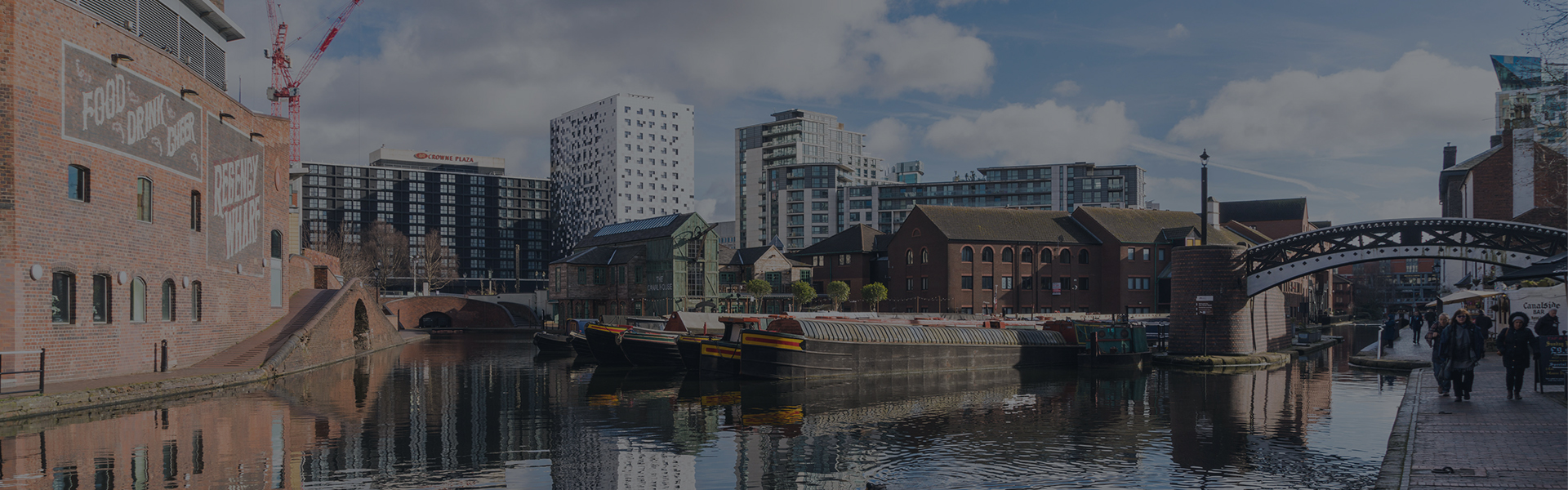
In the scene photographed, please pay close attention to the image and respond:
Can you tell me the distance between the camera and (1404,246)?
3497 centimetres

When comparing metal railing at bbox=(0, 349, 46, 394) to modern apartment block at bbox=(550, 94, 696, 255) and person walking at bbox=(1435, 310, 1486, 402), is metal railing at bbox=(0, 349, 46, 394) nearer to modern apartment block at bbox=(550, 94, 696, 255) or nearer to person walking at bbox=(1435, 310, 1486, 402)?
person walking at bbox=(1435, 310, 1486, 402)

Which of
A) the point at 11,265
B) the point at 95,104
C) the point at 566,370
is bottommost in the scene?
the point at 566,370

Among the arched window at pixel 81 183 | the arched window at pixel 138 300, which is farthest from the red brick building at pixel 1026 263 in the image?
the arched window at pixel 81 183

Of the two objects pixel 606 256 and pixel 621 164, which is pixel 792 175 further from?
pixel 606 256

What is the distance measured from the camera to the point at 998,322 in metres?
40.2

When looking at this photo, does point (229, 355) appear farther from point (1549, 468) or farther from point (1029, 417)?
point (1549, 468)

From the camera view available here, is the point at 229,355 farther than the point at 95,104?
Yes

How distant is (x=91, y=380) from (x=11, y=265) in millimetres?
3481

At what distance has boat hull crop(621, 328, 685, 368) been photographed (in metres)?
39.1

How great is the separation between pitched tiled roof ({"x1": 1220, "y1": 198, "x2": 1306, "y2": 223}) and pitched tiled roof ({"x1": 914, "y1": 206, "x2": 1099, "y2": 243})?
48638 mm

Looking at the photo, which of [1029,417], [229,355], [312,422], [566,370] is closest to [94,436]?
[312,422]

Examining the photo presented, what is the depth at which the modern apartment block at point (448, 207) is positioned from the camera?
14200cm

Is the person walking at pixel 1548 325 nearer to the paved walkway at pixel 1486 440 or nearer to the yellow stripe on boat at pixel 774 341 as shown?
the paved walkway at pixel 1486 440

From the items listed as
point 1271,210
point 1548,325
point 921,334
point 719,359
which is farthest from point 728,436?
point 1271,210
